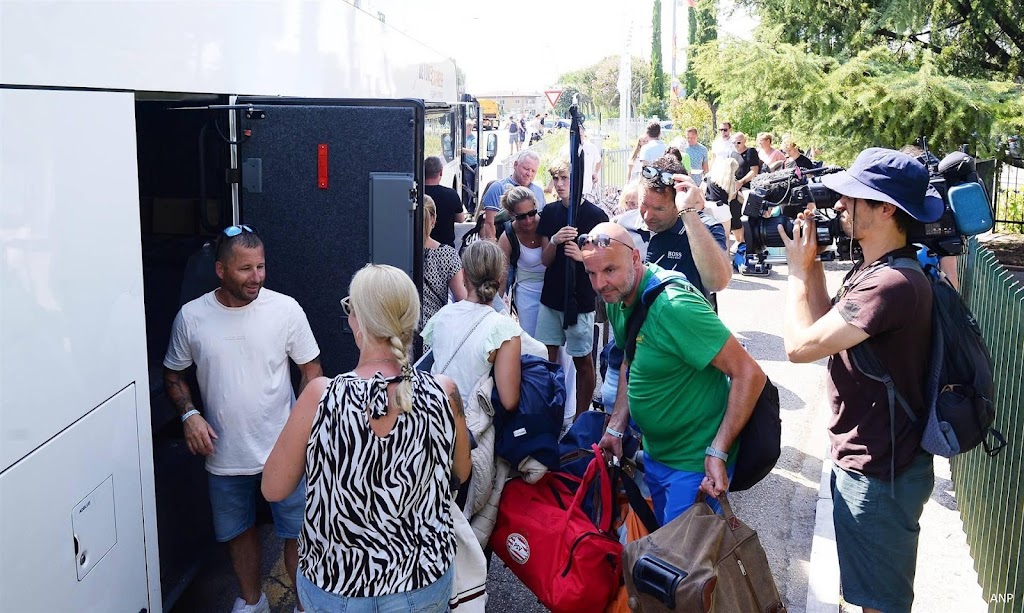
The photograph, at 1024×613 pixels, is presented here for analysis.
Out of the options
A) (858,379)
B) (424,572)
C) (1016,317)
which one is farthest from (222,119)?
(1016,317)

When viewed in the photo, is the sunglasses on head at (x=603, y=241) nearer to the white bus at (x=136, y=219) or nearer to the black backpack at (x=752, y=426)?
the black backpack at (x=752, y=426)

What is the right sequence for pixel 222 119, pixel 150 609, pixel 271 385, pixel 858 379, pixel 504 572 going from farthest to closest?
1. pixel 504 572
2. pixel 222 119
3. pixel 271 385
4. pixel 150 609
5. pixel 858 379

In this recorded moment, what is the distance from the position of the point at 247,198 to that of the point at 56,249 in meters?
1.87

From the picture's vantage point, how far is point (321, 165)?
439cm

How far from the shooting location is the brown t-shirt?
3037 millimetres

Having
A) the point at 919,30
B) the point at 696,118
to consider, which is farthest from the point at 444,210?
the point at 696,118

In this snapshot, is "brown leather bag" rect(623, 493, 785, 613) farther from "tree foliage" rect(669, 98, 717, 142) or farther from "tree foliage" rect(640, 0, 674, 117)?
"tree foliage" rect(640, 0, 674, 117)

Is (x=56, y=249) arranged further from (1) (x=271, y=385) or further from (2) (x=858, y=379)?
(2) (x=858, y=379)

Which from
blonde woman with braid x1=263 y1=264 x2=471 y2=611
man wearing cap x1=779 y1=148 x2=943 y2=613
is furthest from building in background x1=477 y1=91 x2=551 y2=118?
blonde woman with braid x1=263 y1=264 x2=471 y2=611

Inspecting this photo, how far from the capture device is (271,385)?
12.9 ft

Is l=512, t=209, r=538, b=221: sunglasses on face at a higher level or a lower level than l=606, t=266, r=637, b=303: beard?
higher

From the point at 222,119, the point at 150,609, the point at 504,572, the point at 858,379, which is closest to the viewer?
the point at 858,379

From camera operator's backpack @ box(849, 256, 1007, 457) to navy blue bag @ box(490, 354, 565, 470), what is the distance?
1.21 metres

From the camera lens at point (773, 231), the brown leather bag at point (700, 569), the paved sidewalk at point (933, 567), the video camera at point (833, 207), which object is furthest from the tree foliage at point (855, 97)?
the brown leather bag at point (700, 569)
